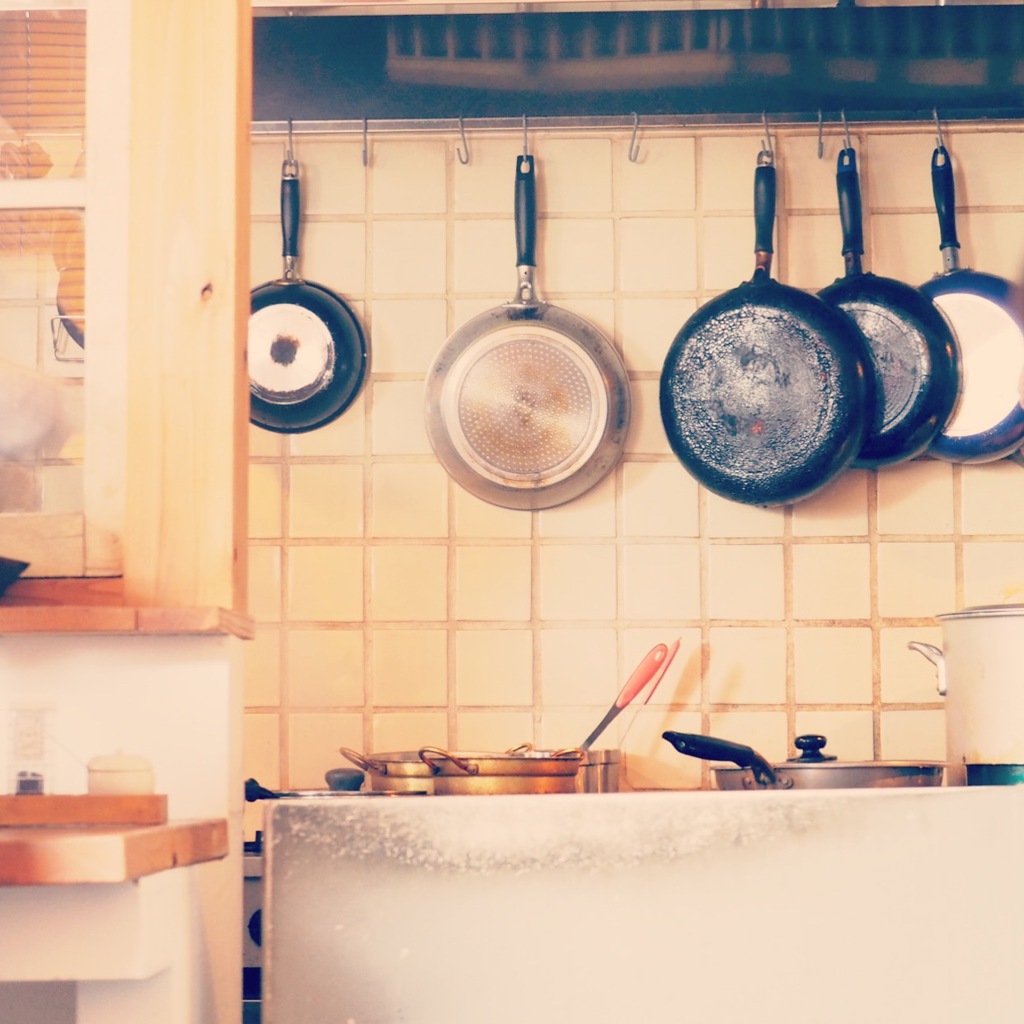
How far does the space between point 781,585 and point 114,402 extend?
1.00 meters

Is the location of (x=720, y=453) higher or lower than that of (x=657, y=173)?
lower

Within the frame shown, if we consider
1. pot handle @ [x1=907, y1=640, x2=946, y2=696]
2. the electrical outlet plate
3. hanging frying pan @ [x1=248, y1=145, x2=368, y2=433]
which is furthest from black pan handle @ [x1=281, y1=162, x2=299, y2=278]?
pot handle @ [x1=907, y1=640, x2=946, y2=696]

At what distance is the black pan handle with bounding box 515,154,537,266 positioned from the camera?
6.23 ft

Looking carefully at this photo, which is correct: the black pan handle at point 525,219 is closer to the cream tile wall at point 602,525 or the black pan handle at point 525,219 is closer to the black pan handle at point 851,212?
the cream tile wall at point 602,525

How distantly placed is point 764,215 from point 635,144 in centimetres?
21

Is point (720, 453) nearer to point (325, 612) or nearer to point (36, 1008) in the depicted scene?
point (325, 612)

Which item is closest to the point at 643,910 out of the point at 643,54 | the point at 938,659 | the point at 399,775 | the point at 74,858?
the point at 399,775

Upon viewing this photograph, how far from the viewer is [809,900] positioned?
3.89 ft

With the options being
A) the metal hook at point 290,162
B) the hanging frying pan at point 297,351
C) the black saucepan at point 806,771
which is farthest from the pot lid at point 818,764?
the metal hook at point 290,162

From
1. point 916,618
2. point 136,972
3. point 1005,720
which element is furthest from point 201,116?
point 916,618

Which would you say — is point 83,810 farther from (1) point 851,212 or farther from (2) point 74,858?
(1) point 851,212

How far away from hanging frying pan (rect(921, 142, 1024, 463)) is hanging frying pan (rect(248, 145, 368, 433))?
82 centimetres

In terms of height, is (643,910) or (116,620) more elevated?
(116,620)

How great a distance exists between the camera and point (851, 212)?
6.20 feet
